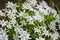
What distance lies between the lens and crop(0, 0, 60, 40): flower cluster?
1.16 meters

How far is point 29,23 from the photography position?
1.21 m

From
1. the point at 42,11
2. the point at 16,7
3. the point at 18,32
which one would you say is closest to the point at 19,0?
the point at 16,7

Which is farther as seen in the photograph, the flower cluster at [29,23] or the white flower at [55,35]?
the white flower at [55,35]

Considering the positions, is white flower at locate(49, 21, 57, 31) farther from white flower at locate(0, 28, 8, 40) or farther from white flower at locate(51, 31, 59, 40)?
white flower at locate(0, 28, 8, 40)

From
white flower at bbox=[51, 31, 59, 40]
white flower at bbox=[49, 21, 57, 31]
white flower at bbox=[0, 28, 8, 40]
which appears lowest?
white flower at bbox=[51, 31, 59, 40]

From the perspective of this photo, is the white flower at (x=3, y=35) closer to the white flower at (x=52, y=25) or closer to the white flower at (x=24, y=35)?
the white flower at (x=24, y=35)

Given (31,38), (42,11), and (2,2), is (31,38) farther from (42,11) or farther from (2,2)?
(2,2)

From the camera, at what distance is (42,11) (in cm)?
131

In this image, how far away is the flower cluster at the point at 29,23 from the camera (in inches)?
45.6

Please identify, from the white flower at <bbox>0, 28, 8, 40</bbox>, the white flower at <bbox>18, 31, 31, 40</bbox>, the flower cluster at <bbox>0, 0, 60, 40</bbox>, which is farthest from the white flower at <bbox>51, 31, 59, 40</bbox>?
the white flower at <bbox>0, 28, 8, 40</bbox>

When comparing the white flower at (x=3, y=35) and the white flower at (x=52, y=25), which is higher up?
the white flower at (x=52, y=25)

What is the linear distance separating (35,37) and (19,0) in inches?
12.3

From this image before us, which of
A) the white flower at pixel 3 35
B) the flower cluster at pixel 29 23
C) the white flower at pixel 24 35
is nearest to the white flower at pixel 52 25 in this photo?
the flower cluster at pixel 29 23

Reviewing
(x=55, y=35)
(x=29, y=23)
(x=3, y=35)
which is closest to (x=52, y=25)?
(x=55, y=35)
